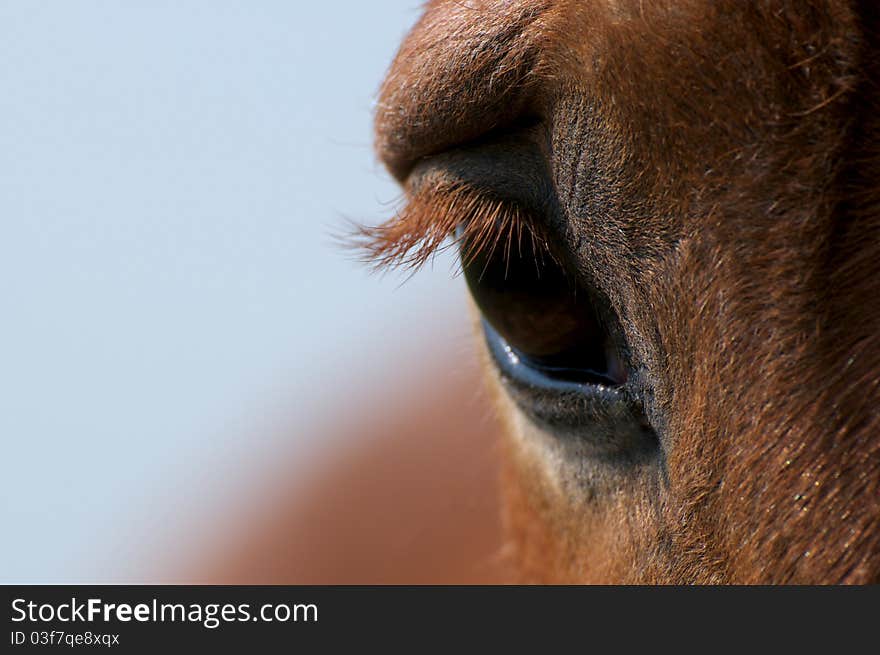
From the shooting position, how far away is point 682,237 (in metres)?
1.58

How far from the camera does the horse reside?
4.70 feet

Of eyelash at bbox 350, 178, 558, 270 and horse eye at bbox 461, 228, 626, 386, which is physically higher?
eyelash at bbox 350, 178, 558, 270

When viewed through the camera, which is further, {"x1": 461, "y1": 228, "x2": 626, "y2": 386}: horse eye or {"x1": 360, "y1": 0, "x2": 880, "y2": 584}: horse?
{"x1": 461, "y1": 228, "x2": 626, "y2": 386}: horse eye

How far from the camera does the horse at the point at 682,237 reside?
143 centimetres

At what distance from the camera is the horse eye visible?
74.0 inches

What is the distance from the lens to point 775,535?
58.4 inches

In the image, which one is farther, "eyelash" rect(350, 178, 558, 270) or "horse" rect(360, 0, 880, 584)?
"eyelash" rect(350, 178, 558, 270)

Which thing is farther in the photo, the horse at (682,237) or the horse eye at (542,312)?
the horse eye at (542,312)

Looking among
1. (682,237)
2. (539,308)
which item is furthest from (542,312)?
(682,237)

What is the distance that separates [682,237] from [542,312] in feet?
1.45

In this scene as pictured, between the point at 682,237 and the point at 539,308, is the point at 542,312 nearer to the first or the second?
the point at 539,308

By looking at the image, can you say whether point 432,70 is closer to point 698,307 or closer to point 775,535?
point 698,307
